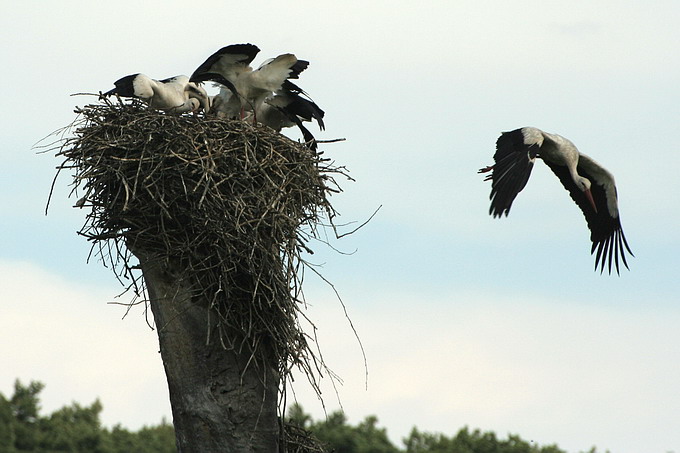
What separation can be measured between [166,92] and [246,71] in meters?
0.71

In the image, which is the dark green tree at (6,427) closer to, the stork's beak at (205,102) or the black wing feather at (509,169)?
the stork's beak at (205,102)

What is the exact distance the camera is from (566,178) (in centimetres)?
1084

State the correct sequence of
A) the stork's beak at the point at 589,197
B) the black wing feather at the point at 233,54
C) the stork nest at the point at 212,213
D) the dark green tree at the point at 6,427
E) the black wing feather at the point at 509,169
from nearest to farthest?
the stork nest at the point at 212,213 < the black wing feather at the point at 509,169 < the black wing feather at the point at 233,54 < the stork's beak at the point at 589,197 < the dark green tree at the point at 6,427

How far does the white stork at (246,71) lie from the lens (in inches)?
341

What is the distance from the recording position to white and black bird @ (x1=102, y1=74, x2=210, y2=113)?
26.5 feet

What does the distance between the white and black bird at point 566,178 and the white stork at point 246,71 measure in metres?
1.87

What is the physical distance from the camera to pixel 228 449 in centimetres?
684

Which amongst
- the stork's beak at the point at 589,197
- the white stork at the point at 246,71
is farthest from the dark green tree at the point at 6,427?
the stork's beak at the point at 589,197

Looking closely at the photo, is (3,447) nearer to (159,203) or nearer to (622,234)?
(622,234)

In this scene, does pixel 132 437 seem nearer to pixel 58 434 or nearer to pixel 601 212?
pixel 58 434

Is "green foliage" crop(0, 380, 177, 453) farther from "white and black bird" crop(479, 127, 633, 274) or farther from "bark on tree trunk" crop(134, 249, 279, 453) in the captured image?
"bark on tree trunk" crop(134, 249, 279, 453)

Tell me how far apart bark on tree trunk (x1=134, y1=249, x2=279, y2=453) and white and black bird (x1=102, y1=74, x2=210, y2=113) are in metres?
1.44

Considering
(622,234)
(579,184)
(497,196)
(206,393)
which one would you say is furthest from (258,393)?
(622,234)

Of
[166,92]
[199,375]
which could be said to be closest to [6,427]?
[166,92]
